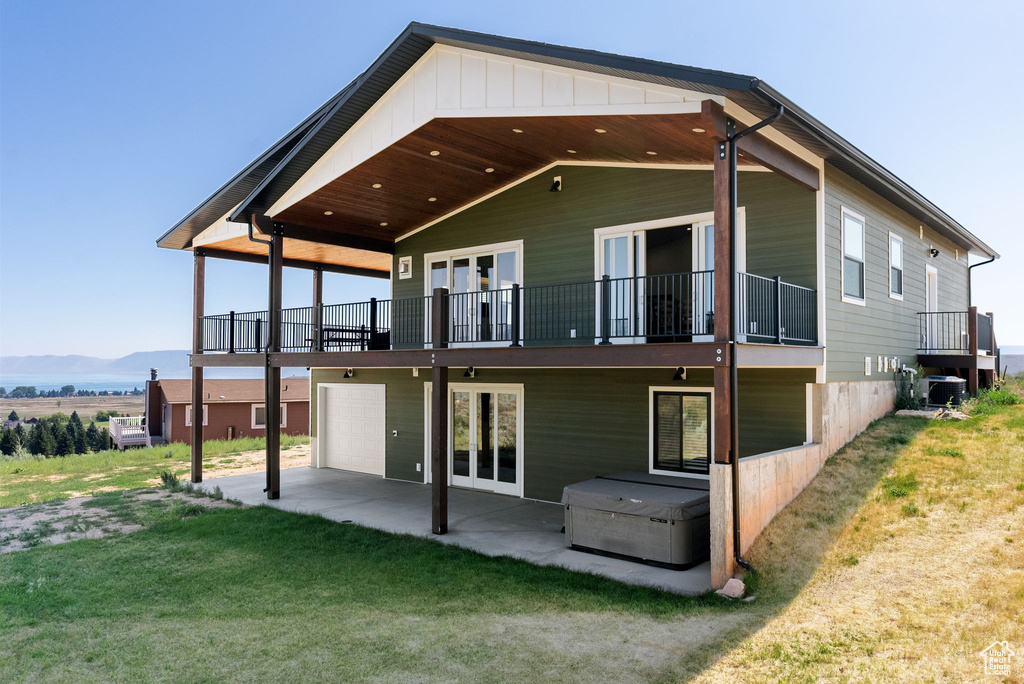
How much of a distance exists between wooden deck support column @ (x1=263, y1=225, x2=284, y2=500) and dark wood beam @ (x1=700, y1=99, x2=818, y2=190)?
881cm

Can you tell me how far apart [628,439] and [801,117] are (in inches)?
228

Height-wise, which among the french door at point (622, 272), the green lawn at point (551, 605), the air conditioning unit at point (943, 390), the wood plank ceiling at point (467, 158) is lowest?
the green lawn at point (551, 605)

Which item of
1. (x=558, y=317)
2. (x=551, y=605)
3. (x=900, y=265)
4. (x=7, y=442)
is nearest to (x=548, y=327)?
(x=558, y=317)

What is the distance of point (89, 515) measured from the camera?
11.7m

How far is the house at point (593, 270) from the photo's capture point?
26.2 ft

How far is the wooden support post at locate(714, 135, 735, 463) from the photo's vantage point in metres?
7.29

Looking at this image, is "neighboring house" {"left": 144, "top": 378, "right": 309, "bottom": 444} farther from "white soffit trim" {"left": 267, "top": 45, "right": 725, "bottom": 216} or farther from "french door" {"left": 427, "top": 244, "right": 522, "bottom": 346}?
"white soffit trim" {"left": 267, "top": 45, "right": 725, "bottom": 216}

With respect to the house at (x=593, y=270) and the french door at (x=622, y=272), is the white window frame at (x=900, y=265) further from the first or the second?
the french door at (x=622, y=272)

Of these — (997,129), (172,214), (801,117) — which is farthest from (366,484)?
(172,214)

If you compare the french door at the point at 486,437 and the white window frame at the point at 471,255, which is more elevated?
the white window frame at the point at 471,255

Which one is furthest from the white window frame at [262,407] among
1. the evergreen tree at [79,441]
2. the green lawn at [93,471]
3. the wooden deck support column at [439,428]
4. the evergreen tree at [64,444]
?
the wooden deck support column at [439,428]

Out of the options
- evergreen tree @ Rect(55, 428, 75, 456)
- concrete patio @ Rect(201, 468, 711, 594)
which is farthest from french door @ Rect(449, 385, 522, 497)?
evergreen tree @ Rect(55, 428, 75, 456)

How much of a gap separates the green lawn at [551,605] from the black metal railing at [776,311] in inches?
81.1

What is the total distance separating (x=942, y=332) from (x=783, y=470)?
9.78 metres
